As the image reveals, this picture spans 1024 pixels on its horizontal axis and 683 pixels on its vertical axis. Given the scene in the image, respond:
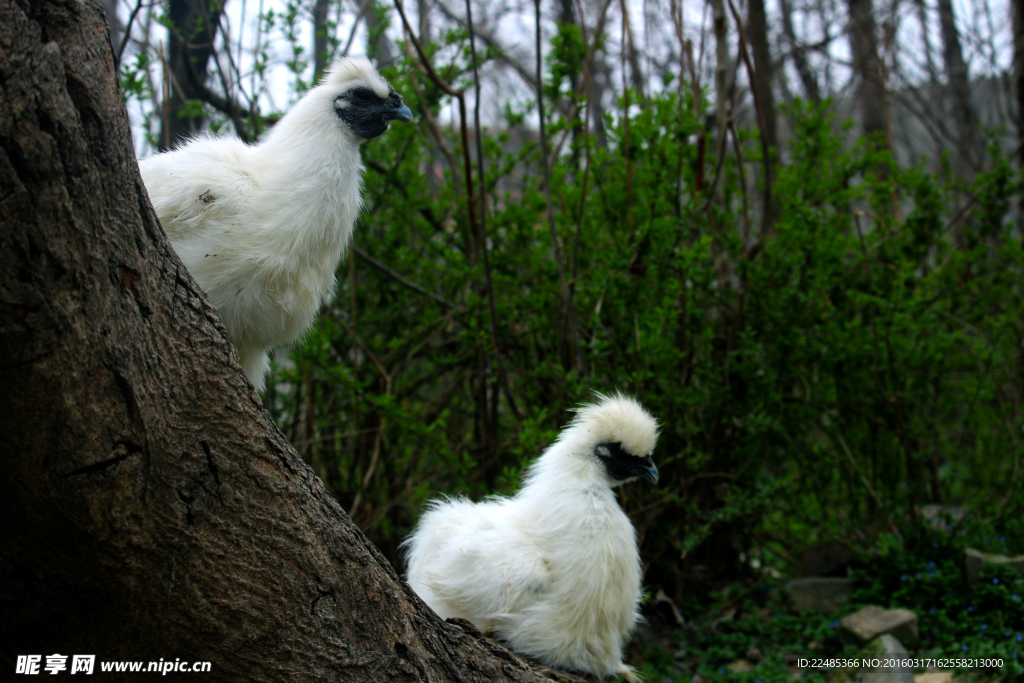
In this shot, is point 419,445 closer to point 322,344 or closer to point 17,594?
point 322,344

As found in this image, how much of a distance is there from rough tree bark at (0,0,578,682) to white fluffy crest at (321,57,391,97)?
1.64 m

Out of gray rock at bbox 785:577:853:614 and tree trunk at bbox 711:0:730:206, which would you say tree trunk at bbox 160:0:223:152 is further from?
gray rock at bbox 785:577:853:614

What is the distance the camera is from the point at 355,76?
10.1 feet

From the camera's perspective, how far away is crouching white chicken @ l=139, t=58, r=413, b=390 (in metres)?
2.53

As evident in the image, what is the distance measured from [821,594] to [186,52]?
5.75m

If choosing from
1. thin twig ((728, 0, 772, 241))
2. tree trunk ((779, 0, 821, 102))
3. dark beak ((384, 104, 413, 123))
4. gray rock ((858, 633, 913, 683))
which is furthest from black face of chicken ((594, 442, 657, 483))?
tree trunk ((779, 0, 821, 102))

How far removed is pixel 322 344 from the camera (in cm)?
462

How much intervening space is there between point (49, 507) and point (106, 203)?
0.64m

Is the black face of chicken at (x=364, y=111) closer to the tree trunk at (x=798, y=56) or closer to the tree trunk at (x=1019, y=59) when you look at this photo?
the tree trunk at (x=1019, y=59)

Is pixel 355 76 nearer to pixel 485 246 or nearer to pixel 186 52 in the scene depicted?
pixel 485 246

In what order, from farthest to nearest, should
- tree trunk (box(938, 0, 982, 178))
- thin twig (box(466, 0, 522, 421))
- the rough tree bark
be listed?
tree trunk (box(938, 0, 982, 178)), thin twig (box(466, 0, 522, 421)), the rough tree bark

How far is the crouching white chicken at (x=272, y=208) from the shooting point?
253cm

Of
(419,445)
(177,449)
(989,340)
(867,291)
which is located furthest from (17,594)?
(989,340)

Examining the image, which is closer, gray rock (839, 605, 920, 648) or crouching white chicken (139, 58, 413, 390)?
crouching white chicken (139, 58, 413, 390)
